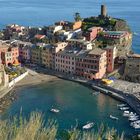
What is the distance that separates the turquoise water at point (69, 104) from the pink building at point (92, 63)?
6.22 ft

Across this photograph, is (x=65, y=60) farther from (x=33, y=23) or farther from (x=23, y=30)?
(x=33, y=23)

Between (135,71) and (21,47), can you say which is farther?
(21,47)

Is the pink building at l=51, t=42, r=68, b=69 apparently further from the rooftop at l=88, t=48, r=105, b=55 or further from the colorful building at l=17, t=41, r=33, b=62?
the rooftop at l=88, t=48, r=105, b=55

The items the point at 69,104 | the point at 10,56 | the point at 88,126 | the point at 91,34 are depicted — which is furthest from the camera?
the point at 91,34

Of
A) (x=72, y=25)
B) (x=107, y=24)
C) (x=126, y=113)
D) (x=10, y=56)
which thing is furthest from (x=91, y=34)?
(x=126, y=113)

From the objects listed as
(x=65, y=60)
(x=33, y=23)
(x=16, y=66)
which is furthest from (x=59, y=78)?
(x=33, y=23)

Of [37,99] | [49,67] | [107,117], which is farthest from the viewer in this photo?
[49,67]

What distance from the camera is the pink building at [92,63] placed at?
1336 inches

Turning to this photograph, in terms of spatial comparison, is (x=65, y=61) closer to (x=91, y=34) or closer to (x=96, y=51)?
(x=96, y=51)

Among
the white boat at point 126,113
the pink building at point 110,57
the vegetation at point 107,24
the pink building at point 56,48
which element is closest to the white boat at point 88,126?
the white boat at point 126,113

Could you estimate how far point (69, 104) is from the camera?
95.1 ft

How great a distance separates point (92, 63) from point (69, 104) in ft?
21.9

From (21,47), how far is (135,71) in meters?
12.9

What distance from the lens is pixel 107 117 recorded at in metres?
26.4
